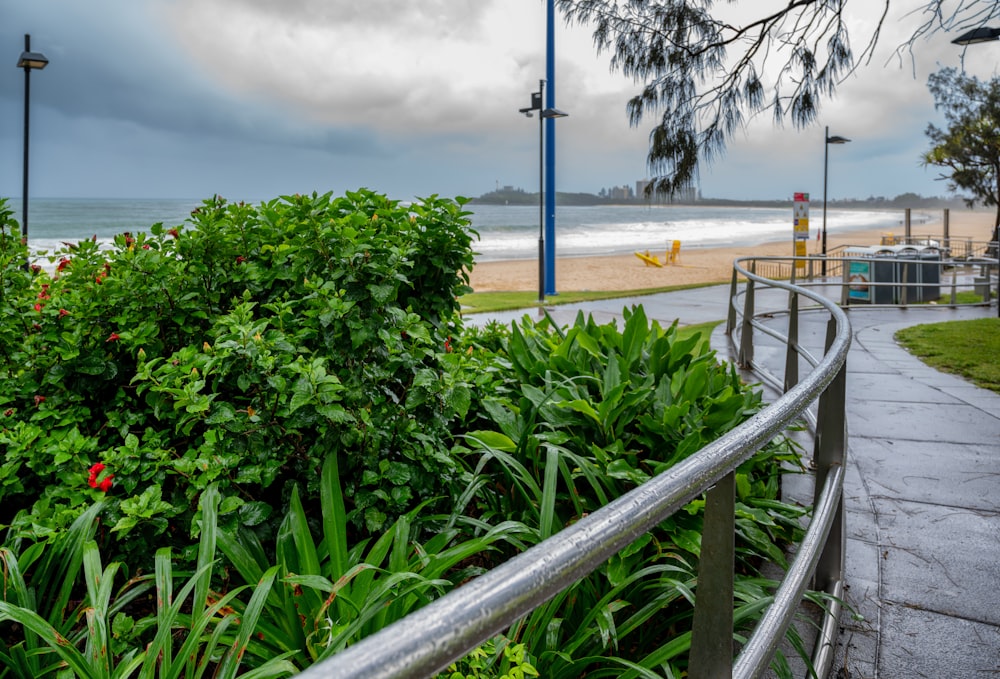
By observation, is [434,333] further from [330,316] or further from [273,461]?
[273,461]

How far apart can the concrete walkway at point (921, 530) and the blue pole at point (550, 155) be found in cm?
1306

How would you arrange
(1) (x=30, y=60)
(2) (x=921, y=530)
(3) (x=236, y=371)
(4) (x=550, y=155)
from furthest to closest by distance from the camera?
(4) (x=550, y=155) → (1) (x=30, y=60) → (2) (x=921, y=530) → (3) (x=236, y=371)

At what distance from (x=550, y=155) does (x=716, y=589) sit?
68.1 ft

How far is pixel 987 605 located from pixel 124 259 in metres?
3.45

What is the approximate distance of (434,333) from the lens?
3.34 metres

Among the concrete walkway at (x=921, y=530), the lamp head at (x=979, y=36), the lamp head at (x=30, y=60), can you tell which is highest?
the lamp head at (x=30, y=60)

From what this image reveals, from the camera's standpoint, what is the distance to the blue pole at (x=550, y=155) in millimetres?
19766

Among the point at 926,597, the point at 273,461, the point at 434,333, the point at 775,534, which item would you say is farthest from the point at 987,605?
the point at 273,461

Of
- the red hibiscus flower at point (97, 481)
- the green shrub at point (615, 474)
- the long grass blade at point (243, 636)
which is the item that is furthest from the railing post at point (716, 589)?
the red hibiscus flower at point (97, 481)

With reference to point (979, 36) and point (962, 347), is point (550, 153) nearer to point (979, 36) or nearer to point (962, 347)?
point (979, 36)

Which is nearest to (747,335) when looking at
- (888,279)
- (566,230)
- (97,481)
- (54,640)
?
(97,481)

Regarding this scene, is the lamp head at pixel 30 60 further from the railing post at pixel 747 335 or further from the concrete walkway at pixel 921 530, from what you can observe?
the concrete walkway at pixel 921 530

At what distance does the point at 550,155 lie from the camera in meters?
21.1

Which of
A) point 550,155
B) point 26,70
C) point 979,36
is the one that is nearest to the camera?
point 979,36
